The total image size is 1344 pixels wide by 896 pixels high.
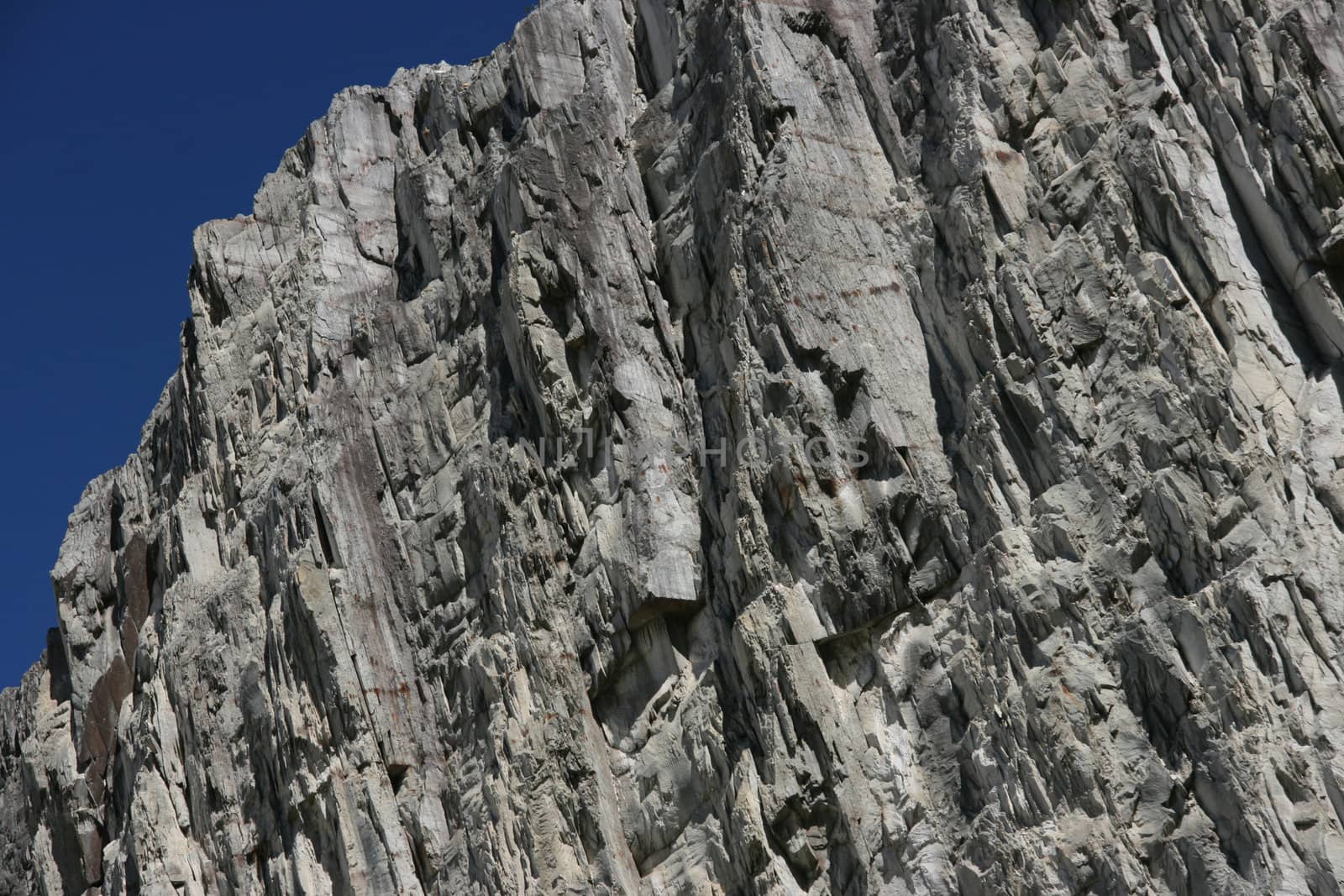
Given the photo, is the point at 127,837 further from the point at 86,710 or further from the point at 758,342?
the point at 758,342

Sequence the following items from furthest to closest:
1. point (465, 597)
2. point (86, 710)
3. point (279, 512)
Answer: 1. point (86, 710)
2. point (279, 512)
3. point (465, 597)

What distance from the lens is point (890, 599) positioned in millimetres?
31266

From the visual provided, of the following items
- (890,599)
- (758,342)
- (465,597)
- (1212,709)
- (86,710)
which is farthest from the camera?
(86,710)

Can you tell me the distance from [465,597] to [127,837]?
1193 centimetres

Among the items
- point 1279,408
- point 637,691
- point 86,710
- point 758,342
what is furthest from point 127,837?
point 1279,408

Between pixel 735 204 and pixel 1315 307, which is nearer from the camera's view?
pixel 1315 307

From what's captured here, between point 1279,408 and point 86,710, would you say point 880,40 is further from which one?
point 86,710

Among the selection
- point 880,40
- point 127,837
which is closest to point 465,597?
point 127,837

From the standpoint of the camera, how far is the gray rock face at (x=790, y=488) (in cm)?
2766

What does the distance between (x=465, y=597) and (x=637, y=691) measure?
17.5ft

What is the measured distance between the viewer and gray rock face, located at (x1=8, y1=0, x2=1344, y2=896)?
90.7ft

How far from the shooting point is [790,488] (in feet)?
107

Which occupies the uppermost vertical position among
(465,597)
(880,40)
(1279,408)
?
(880,40)

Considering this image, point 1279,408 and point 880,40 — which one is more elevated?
point 880,40
